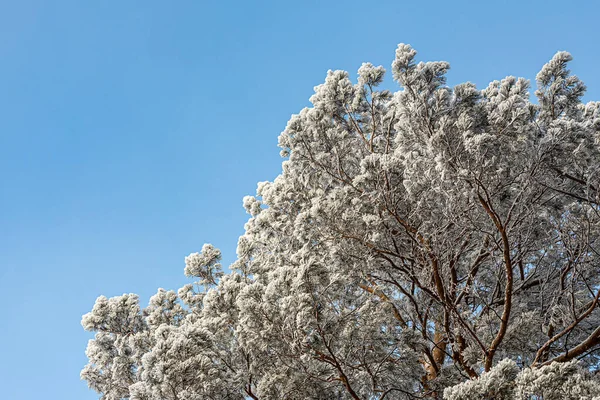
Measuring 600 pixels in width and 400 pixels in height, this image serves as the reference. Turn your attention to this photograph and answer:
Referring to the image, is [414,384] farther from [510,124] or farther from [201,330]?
[510,124]

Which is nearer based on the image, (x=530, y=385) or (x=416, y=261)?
(x=530, y=385)

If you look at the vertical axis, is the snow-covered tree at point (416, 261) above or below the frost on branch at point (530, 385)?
above

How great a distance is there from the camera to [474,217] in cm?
613

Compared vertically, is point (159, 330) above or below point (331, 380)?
above

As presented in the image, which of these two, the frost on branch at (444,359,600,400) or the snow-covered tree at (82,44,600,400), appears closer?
the frost on branch at (444,359,600,400)

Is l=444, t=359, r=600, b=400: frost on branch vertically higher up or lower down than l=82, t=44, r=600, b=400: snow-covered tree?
lower down

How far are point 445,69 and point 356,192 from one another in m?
1.81

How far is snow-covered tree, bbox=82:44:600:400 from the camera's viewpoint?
549 cm

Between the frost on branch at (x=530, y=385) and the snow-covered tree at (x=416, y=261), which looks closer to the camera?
the frost on branch at (x=530, y=385)

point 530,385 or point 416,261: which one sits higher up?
point 416,261

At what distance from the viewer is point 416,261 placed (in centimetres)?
642

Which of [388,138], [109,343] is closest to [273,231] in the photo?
[388,138]

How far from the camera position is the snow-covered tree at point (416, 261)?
18.0ft

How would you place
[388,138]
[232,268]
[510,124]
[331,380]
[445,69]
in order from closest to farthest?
[510,124]
[445,69]
[331,380]
[388,138]
[232,268]
